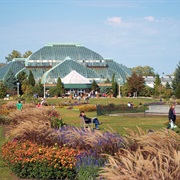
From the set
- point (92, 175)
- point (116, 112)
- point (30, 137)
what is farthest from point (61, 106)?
point (92, 175)

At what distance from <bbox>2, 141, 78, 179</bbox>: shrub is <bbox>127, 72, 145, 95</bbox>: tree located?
228 ft

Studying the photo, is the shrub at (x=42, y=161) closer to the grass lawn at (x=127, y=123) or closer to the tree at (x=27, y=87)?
the grass lawn at (x=127, y=123)

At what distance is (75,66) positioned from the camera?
10944cm

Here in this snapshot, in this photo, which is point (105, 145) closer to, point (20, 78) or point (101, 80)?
point (20, 78)

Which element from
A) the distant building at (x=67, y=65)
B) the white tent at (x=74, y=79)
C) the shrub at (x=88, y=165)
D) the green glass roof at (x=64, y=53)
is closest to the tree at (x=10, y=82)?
the distant building at (x=67, y=65)

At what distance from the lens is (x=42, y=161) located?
430 inches

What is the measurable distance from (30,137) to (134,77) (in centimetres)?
6925

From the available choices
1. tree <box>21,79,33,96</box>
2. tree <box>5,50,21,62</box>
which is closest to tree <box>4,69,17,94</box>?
tree <box>21,79,33,96</box>

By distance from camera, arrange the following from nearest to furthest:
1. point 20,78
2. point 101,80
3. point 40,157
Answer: point 40,157 → point 20,78 → point 101,80

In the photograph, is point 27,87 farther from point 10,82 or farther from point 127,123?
point 127,123

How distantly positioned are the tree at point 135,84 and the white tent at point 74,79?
16.4 metres

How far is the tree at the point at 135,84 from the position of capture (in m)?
81.2

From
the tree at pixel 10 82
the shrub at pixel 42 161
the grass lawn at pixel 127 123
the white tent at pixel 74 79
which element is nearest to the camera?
the shrub at pixel 42 161

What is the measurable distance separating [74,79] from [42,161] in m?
86.9
